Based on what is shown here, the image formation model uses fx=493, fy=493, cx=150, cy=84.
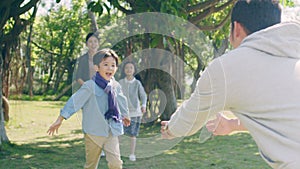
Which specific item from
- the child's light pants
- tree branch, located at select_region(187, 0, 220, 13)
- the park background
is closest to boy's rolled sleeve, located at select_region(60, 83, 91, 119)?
the child's light pants

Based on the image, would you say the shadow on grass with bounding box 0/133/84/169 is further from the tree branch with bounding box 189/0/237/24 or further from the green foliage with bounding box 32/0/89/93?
the green foliage with bounding box 32/0/89/93

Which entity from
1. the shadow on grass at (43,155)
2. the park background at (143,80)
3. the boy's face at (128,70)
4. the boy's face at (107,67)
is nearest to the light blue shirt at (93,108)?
the boy's face at (107,67)

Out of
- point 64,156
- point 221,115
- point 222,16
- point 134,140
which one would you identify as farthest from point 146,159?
point 222,16

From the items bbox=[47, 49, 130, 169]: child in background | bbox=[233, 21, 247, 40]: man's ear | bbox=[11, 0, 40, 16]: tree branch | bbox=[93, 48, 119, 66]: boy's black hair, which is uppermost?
bbox=[11, 0, 40, 16]: tree branch

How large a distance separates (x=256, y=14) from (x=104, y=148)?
2.99 meters

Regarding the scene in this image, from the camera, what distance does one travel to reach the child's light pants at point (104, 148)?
14.9ft

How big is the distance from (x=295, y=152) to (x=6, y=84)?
6.22m

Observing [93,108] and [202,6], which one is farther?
[202,6]

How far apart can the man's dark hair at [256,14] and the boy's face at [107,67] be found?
276cm

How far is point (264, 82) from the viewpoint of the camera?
175 centimetres

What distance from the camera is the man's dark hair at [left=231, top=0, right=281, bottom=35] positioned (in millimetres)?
1845

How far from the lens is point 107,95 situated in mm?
4621

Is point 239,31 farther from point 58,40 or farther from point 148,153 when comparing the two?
point 58,40

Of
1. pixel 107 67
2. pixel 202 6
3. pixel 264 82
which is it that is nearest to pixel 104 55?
pixel 107 67
